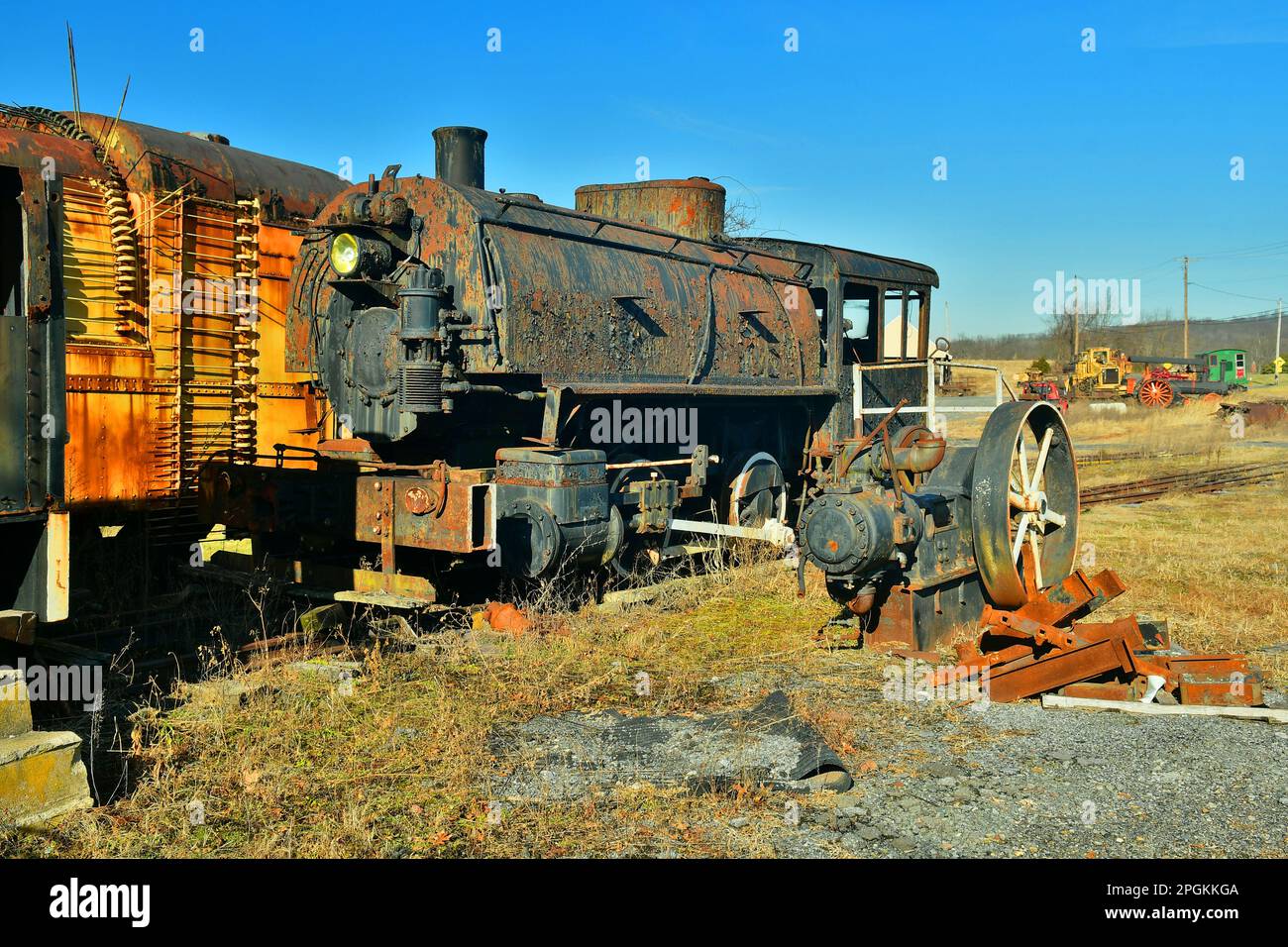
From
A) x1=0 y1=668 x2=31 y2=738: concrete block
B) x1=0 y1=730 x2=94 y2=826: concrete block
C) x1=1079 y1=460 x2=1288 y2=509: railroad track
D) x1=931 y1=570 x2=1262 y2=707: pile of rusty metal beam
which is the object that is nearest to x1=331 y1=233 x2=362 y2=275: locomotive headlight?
x1=0 y1=668 x2=31 y2=738: concrete block

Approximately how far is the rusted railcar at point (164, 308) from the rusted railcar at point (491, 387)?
551mm

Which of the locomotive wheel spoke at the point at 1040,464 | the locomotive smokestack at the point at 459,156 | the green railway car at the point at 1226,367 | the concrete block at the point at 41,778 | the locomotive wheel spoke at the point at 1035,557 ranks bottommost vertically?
the concrete block at the point at 41,778

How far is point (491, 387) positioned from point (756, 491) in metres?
3.94

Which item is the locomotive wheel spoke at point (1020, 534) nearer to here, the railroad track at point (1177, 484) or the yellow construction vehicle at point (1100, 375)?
the railroad track at point (1177, 484)

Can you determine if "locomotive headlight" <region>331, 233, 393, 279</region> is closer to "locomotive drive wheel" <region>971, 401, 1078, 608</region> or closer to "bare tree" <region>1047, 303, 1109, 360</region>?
"locomotive drive wheel" <region>971, 401, 1078, 608</region>

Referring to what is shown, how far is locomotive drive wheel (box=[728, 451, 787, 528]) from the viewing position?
1016cm

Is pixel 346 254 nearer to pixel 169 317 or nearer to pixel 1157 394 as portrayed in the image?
pixel 169 317

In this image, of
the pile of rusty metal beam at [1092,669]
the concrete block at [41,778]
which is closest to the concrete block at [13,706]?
the concrete block at [41,778]

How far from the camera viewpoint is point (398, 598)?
685cm

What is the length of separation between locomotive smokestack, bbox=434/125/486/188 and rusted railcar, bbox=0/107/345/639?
5.20ft

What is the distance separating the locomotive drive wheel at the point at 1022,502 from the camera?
6191mm

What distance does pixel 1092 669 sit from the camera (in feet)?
17.7

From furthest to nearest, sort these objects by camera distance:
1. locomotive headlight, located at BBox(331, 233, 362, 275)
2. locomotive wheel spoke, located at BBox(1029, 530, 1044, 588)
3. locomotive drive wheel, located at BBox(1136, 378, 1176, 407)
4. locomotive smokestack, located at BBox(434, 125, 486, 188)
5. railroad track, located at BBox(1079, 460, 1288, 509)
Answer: locomotive drive wheel, located at BBox(1136, 378, 1176, 407), railroad track, located at BBox(1079, 460, 1288, 509), locomotive smokestack, located at BBox(434, 125, 486, 188), locomotive headlight, located at BBox(331, 233, 362, 275), locomotive wheel spoke, located at BBox(1029, 530, 1044, 588)
